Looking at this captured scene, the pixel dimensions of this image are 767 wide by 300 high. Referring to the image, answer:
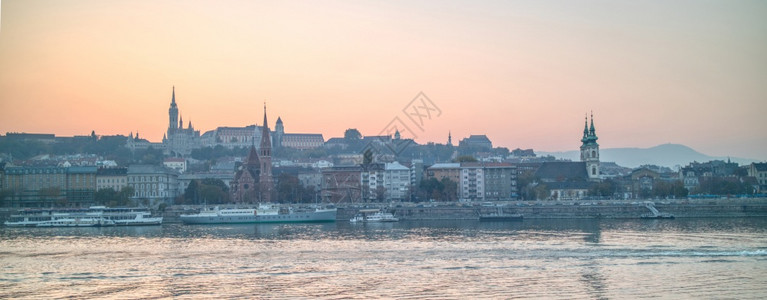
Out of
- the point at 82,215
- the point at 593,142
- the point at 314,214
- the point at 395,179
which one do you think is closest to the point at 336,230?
the point at 314,214

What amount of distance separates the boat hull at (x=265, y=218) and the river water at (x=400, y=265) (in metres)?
16.8

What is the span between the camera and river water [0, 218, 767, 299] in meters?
25.4

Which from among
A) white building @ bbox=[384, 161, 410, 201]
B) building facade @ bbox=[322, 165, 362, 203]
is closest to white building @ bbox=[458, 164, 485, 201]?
white building @ bbox=[384, 161, 410, 201]

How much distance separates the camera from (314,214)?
211 ft

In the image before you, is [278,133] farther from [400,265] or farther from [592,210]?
[400,265]

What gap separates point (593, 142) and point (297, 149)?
224 feet

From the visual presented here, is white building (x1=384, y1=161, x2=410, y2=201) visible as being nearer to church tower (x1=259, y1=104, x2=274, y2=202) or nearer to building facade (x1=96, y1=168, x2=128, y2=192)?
church tower (x1=259, y1=104, x2=274, y2=202)

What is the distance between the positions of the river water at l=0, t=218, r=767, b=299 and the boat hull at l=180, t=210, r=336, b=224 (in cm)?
1683

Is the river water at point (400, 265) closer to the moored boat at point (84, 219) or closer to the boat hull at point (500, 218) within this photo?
the moored boat at point (84, 219)

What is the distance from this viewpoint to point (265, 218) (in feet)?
214

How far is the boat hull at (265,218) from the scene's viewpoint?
211 feet

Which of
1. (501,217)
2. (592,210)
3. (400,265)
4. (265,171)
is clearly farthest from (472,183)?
(400,265)

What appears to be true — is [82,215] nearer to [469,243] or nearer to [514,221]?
[514,221]

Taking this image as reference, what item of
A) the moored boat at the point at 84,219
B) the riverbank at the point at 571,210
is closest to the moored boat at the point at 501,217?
the riverbank at the point at 571,210
